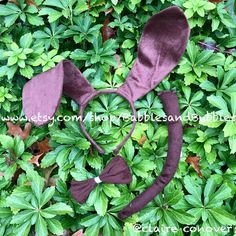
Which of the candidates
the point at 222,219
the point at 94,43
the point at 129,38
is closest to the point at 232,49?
the point at 129,38

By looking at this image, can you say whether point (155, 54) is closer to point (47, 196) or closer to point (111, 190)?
point (111, 190)

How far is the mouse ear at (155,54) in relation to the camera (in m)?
1.31

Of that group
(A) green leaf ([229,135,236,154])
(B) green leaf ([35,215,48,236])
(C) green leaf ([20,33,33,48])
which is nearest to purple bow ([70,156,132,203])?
(B) green leaf ([35,215,48,236])

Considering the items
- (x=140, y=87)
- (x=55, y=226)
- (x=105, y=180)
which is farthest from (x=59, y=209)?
(x=140, y=87)

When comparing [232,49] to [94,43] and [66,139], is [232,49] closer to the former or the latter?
[94,43]

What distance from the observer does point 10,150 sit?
1294 millimetres

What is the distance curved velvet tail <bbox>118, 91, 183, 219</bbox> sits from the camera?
1.23m

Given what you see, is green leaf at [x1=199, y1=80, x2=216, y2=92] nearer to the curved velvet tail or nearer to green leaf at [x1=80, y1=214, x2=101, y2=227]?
the curved velvet tail

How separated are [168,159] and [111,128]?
0.21 meters

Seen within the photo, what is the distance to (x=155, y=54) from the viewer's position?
4.38 ft

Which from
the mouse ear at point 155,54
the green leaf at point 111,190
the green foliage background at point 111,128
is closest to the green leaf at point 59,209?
the green foliage background at point 111,128

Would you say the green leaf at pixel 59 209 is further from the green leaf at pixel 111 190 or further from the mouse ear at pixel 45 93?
the mouse ear at pixel 45 93

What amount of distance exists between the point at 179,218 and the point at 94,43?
65 cm

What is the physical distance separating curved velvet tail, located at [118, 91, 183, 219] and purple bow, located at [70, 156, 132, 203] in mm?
79
